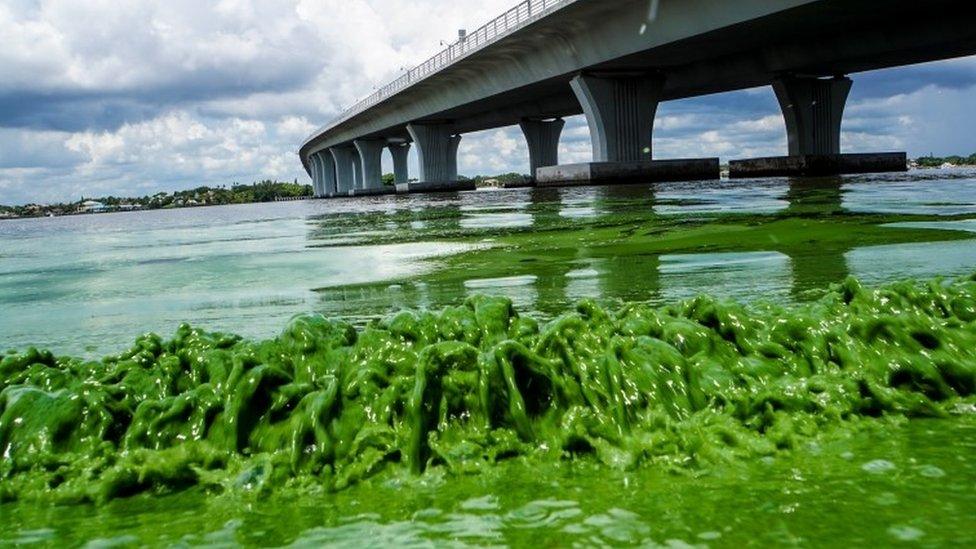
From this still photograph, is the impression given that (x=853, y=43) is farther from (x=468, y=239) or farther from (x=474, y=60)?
(x=468, y=239)

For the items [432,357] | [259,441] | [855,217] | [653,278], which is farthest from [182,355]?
[855,217]

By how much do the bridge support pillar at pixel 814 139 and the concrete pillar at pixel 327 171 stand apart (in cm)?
7157

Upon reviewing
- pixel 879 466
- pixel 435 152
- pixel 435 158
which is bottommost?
pixel 879 466

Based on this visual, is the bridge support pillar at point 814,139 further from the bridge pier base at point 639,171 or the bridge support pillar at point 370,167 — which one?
the bridge support pillar at point 370,167

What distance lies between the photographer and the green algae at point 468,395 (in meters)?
2.92

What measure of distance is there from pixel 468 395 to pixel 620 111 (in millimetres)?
40450

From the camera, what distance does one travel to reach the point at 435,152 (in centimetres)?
6862

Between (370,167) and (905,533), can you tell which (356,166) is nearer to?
(370,167)

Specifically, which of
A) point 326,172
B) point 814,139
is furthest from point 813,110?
point 326,172

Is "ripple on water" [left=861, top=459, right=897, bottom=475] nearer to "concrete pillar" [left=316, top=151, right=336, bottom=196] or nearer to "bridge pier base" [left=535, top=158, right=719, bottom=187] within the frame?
"bridge pier base" [left=535, top=158, right=719, bottom=187]

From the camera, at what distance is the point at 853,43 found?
3728 cm

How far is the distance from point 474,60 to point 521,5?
7061 millimetres

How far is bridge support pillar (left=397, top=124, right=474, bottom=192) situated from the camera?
67.1 metres

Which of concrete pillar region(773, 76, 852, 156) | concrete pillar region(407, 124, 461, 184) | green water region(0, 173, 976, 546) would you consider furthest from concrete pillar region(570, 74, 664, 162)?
green water region(0, 173, 976, 546)
